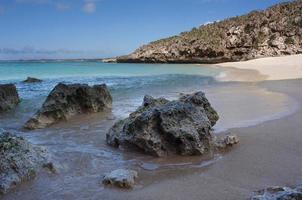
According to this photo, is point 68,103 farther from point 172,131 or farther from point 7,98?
point 172,131

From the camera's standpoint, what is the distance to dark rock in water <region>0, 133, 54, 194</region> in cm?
486

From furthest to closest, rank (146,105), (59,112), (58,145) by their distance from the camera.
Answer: (59,112)
(146,105)
(58,145)

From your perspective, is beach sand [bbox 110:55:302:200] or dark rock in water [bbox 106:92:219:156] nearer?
beach sand [bbox 110:55:302:200]

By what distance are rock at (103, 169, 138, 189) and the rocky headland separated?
178ft

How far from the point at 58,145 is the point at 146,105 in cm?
191

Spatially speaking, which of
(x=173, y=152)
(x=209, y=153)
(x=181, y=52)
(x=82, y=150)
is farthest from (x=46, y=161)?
(x=181, y=52)

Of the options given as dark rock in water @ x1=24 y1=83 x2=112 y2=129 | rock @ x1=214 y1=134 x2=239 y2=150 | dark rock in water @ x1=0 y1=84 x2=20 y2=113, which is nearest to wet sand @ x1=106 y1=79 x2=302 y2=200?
rock @ x1=214 y1=134 x2=239 y2=150

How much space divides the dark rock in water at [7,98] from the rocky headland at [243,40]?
48896 millimetres

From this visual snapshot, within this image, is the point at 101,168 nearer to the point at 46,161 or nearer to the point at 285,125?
the point at 46,161

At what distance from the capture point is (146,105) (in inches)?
307

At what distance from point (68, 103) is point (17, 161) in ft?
17.7

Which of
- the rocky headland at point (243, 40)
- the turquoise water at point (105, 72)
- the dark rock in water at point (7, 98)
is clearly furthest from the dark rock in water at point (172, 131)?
the rocky headland at point (243, 40)

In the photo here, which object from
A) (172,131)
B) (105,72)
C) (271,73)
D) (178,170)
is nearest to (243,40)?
(105,72)

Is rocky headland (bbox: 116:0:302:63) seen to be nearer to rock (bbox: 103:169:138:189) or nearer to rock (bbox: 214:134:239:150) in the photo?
rock (bbox: 214:134:239:150)
